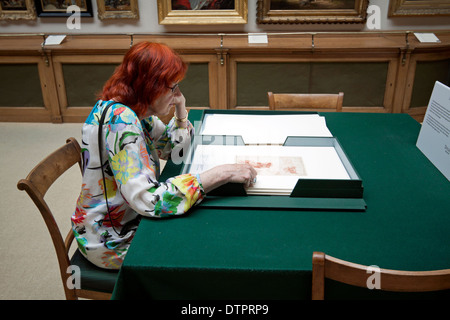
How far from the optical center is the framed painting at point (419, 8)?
4.82m

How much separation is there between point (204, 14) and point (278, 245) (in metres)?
4.24

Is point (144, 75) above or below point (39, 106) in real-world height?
above

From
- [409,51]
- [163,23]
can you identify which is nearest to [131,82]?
[163,23]

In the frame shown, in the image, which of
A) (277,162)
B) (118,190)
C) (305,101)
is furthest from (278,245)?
(305,101)

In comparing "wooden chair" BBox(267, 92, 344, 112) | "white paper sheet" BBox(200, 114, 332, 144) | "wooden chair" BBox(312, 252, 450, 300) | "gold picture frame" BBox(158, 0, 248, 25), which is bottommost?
"wooden chair" BBox(267, 92, 344, 112)

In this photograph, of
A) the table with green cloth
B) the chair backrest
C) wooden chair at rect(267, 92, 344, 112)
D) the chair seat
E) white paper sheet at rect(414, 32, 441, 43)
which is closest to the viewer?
the table with green cloth

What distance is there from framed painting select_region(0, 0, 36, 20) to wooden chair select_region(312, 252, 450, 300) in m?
5.35

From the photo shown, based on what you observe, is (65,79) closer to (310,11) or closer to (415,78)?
(310,11)

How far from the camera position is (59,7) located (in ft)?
16.5

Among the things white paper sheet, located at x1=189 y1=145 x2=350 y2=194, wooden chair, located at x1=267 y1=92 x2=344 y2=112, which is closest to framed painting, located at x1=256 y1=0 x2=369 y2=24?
wooden chair, located at x1=267 y1=92 x2=344 y2=112

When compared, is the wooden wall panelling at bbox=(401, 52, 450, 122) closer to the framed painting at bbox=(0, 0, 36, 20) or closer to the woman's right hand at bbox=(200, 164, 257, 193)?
the woman's right hand at bbox=(200, 164, 257, 193)

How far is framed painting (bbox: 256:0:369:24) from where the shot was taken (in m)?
4.82

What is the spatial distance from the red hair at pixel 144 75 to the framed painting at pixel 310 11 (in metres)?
3.66

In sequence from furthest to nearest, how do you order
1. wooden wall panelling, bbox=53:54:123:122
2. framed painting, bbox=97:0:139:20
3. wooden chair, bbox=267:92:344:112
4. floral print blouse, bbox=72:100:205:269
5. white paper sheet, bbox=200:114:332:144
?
framed painting, bbox=97:0:139:20 < wooden wall panelling, bbox=53:54:123:122 < wooden chair, bbox=267:92:344:112 < white paper sheet, bbox=200:114:332:144 < floral print blouse, bbox=72:100:205:269
